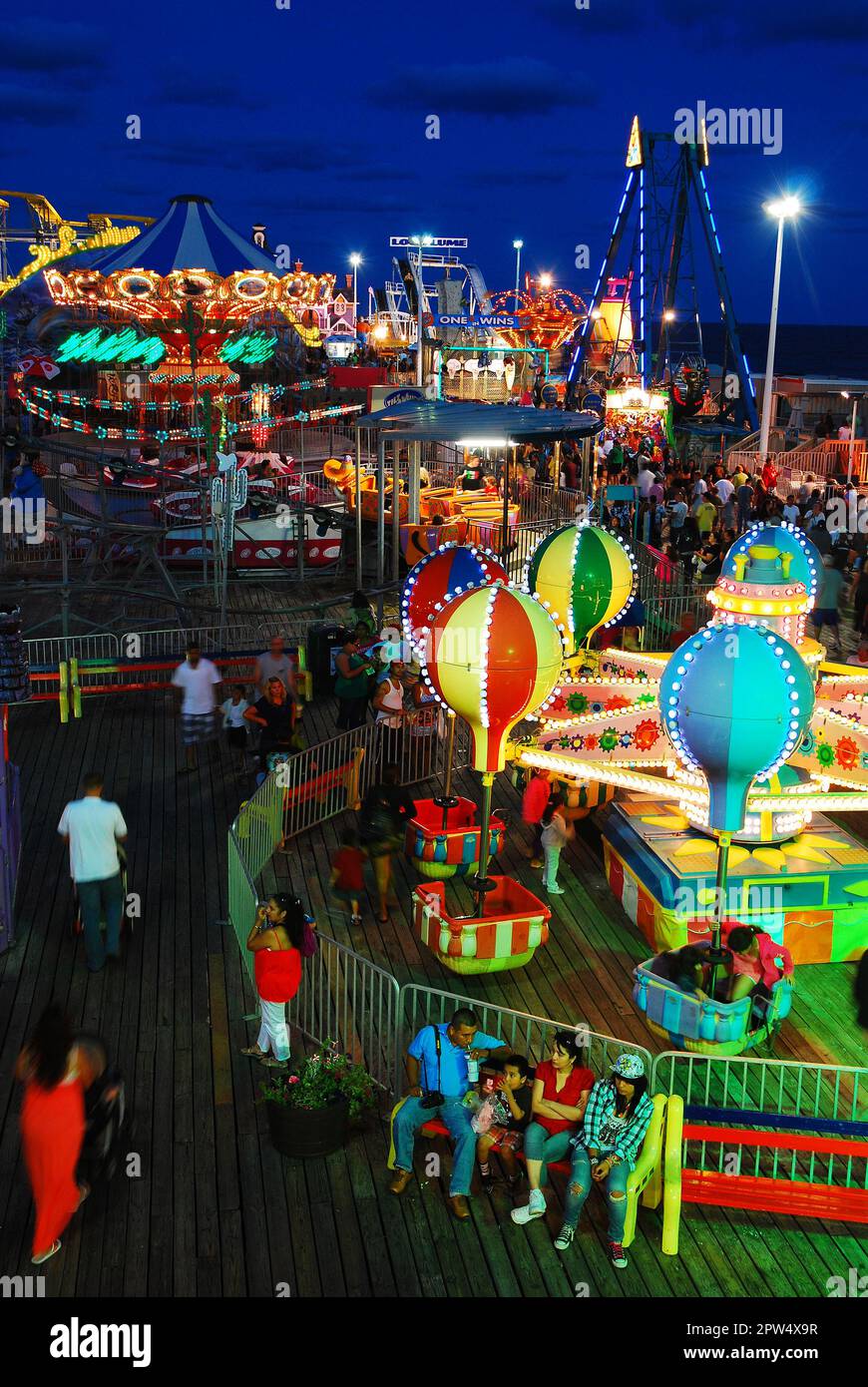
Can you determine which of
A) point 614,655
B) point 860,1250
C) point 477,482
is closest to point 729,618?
point 614,655

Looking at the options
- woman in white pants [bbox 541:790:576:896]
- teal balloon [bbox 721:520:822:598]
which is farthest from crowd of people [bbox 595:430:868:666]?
woman in white pants [bbox 541:790:576:896]

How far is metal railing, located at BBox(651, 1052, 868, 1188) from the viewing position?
281 inches

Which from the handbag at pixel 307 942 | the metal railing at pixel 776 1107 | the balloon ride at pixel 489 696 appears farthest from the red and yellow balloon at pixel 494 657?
the metal railing at pixel 776 1107

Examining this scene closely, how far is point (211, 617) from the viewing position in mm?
19969

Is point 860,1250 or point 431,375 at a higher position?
point 431,375

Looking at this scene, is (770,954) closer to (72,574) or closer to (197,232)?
(72,574)

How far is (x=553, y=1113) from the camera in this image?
730cm

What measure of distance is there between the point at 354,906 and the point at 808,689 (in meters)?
3.99

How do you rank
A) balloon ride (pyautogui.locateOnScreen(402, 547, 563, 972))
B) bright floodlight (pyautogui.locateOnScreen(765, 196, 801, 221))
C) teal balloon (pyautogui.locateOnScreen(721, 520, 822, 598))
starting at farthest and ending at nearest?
1. bright floodlight (pyautogui.locateOnScreen(765, 196, 801, 221))
2. teal balloon (pyautogui.locateOnScreen(721, 520, 822, 598))
3. balloon ride (pyautogui.locateOnScreen(402, 547, 563, 972))

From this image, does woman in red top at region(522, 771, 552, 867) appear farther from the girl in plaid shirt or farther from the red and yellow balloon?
the girl in plaid shirt

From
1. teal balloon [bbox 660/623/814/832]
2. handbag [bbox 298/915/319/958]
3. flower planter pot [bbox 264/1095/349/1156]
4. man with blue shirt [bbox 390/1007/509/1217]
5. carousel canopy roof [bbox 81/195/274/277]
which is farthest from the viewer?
carousel canopy roof [bbox 81/195/274/277]

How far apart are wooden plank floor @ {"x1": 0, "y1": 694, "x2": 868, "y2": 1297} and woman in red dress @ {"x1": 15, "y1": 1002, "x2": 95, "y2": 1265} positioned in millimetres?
226

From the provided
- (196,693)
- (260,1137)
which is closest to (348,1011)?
(260,1137)

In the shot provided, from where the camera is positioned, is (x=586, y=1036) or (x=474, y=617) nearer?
(x=586, y=1036)
